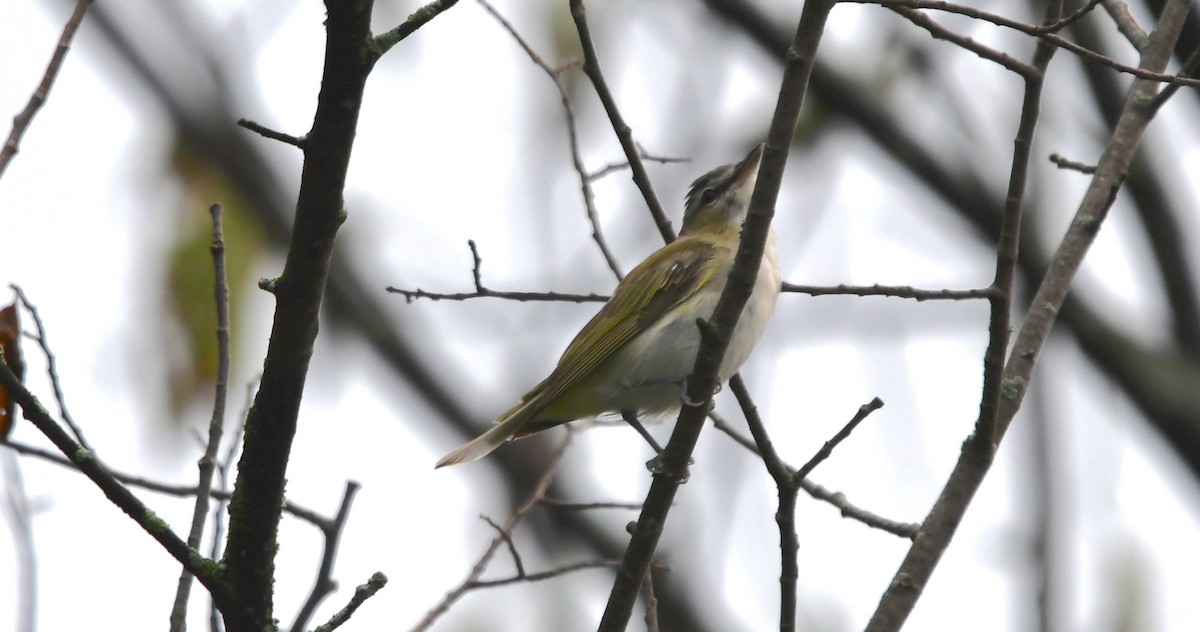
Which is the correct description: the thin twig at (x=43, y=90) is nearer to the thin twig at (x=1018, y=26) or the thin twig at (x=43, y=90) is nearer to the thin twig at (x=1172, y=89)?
the thin twig at (x=1018, y=26)

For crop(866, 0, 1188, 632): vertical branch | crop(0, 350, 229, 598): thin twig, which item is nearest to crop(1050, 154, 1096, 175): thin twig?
crop(866, 0, 1188, 632): vertical branch

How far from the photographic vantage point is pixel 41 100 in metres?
3.47

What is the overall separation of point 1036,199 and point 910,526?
4179 mm

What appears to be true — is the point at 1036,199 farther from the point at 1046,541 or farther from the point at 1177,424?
the point at 1046,541

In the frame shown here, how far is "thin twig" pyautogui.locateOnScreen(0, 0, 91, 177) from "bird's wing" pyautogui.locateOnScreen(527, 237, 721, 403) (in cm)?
254

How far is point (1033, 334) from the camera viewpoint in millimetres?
4242

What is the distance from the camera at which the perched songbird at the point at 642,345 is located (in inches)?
214

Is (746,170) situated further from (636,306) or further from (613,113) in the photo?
(613,113)

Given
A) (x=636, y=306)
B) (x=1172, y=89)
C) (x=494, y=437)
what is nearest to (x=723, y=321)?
(x=1172, y=89)

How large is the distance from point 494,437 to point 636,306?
0.92 m

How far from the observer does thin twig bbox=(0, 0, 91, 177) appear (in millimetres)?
3285

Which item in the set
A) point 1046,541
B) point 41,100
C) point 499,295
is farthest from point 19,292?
point 1046,541

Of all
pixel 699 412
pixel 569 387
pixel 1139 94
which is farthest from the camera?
pixel 569 387

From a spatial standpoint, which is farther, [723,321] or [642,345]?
[642,345]
